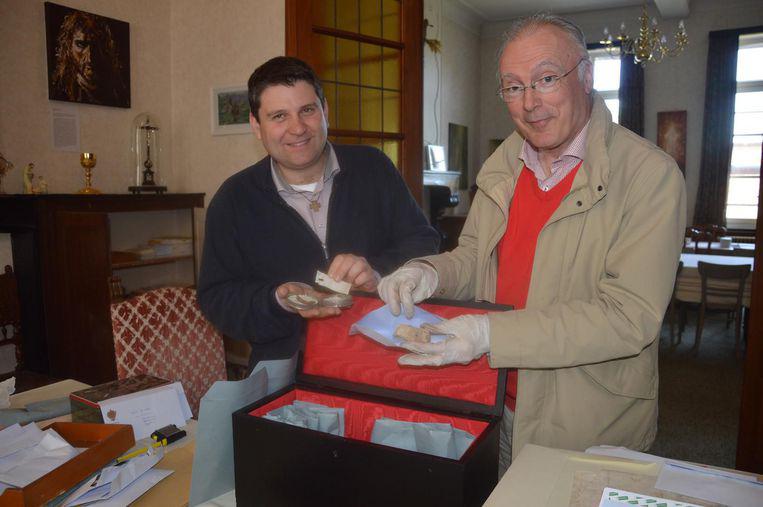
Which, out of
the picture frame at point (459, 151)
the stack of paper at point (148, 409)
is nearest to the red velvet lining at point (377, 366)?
the stack of paper at point (148, 409)

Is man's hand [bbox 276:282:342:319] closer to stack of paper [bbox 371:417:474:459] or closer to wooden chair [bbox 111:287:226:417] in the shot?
stack of paper [bbox 371:417:474:459]

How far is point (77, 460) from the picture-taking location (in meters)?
1.06

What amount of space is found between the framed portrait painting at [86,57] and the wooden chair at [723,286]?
4.78 meters

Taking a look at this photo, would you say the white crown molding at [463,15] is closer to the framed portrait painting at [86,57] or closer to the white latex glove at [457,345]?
the framed portrait painting at [86,57]

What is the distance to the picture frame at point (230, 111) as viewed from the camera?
12.8 ft

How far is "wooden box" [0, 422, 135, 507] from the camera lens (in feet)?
3.13

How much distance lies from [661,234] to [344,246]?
1.01 metres

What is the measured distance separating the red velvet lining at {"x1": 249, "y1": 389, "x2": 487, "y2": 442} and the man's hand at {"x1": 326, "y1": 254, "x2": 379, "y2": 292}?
318mm

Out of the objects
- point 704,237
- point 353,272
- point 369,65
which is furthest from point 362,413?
point 704,237

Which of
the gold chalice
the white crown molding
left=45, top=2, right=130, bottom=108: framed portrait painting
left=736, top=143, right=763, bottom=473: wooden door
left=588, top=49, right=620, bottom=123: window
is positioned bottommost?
left=736, top=143, right=763, bottom=473: wooden door

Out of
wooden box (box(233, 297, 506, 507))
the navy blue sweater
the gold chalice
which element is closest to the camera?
wooden box (box(233, 297, 506, 507))

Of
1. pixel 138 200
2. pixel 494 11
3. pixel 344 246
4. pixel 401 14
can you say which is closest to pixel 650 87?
pixel 494 11

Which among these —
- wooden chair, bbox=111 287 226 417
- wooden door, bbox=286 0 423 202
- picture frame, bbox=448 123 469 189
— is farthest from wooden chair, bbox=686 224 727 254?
wooden chair, bbox=111 287 226 417

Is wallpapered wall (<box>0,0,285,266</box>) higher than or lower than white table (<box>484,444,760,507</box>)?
higher
